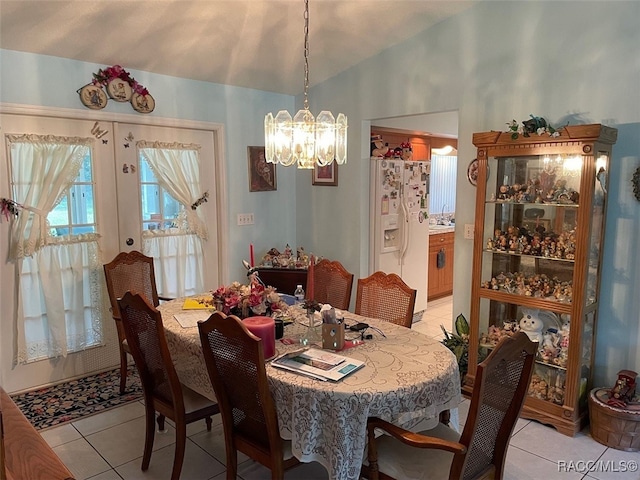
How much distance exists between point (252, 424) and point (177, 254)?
2465 mm

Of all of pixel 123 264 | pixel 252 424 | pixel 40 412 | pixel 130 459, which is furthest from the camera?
pixel 123 264

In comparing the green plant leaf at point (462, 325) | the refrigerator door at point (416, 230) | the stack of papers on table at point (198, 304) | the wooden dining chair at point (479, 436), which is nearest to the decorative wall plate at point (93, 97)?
the stack of papers on table at point (198, 304)

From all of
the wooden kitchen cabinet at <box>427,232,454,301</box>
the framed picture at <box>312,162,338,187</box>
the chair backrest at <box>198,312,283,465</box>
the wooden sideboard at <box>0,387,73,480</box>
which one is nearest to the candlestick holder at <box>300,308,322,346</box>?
the chair backrest at <box>198,312,283,465</box>

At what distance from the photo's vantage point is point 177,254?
4180mm

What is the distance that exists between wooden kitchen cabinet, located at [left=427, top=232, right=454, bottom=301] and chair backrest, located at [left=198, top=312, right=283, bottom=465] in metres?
4.03

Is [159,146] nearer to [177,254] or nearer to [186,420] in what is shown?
[177,254]

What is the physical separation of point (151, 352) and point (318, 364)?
0.86 m

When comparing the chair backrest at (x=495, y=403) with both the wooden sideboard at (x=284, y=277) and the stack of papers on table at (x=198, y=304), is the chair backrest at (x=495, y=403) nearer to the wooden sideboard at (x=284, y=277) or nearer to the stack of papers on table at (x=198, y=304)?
the stack of papers on table at (x=198, y=304)

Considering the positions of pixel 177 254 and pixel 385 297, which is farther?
pixel 177 254

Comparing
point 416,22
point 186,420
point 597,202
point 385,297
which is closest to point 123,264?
point 186,420

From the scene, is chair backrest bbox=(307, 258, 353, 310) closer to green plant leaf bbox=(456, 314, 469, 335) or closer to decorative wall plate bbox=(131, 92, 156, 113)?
green plant leaf bbox=(456, 314, 469, 335)

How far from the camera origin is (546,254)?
3.07 metres

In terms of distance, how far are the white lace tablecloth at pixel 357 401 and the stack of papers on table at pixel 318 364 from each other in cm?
3

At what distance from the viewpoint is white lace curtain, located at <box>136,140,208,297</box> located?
3984 mm
